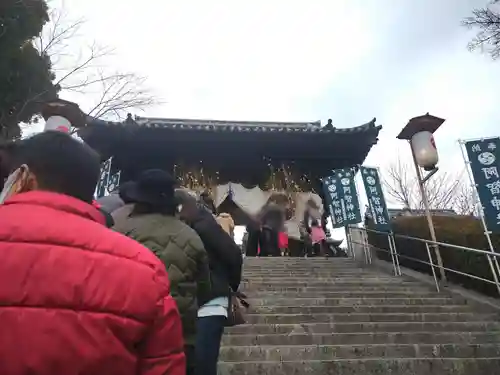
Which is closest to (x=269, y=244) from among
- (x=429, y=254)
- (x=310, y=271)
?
(x=310, y=271)

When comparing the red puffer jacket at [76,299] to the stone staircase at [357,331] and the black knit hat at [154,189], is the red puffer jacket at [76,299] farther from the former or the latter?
the stone staircase at [357,331]

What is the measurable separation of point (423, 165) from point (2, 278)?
8259mm

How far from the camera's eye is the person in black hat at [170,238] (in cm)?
209

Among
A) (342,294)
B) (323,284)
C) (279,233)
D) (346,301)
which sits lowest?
(346,301)

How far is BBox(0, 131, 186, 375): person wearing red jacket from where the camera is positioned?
97cm

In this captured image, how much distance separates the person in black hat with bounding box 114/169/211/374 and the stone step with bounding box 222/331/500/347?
2.69 m

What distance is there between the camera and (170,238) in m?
2.14

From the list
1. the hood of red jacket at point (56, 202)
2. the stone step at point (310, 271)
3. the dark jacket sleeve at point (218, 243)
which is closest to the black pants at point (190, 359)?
the dark jacket sleeve at point (218, 243)

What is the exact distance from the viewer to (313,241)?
11.4 meters

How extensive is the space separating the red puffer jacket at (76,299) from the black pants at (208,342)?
1438mm

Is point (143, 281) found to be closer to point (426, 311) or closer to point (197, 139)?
point (426, 311)

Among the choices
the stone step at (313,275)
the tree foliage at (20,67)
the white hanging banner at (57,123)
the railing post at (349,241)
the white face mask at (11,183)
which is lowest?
the white face mask at (11,183)

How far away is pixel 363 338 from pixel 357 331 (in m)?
0.31

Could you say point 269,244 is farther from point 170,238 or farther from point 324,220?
point 170,238
